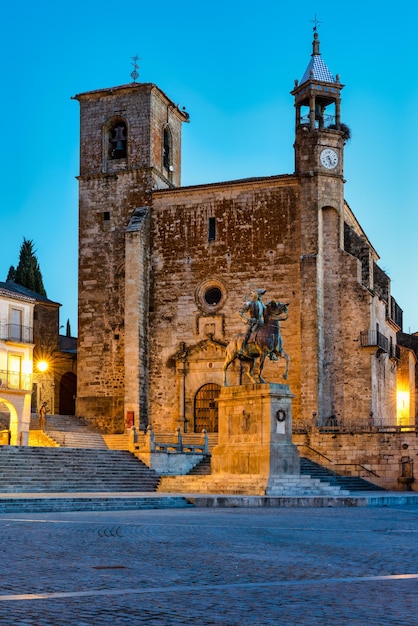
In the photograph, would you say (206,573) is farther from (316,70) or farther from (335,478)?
(316,70)

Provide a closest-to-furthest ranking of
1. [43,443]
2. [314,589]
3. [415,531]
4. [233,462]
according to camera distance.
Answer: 1. [314,589]
2. [415,531]
3. [233,462]
4. [43,443]

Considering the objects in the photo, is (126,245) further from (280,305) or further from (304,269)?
(280,305)

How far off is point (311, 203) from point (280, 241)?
2067 millimetres

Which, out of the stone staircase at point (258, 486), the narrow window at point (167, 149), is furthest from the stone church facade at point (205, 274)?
the stone staircase at point (258, 486)

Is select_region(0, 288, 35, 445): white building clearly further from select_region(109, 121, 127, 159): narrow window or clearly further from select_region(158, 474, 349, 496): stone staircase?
select_region(158, 474, 349, 496): stone staircase

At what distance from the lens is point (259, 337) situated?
26969mm

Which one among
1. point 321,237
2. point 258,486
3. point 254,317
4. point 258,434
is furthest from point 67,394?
point 258,486

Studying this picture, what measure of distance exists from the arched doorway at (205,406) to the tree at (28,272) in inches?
764

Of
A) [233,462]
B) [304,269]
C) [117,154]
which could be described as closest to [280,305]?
[233,462]

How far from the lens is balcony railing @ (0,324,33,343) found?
123 ft

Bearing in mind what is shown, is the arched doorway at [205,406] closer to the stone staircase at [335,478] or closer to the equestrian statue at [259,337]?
the stone staircase at [335,478]

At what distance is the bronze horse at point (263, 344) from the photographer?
88.2ft

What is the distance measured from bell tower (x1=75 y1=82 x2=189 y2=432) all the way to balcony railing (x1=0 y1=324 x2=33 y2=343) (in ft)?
12.8

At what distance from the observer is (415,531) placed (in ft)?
47.3
